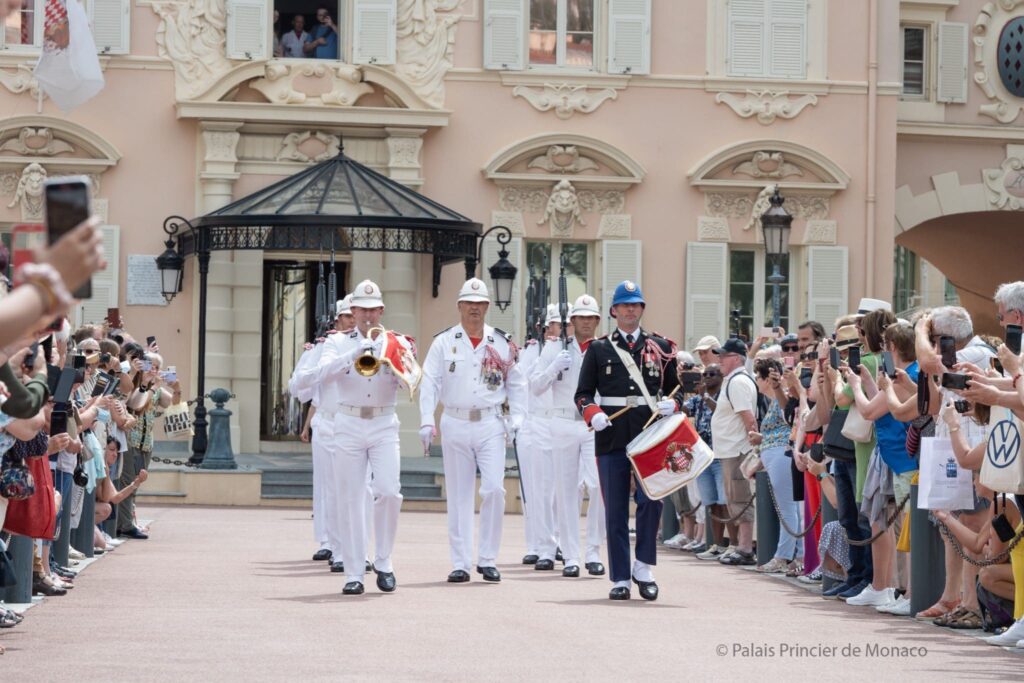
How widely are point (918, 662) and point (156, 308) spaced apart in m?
19.3

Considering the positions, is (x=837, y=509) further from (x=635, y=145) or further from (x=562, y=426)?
(x=635, y=145)

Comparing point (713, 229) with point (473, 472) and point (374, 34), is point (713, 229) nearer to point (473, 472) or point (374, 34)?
point (374, 34)

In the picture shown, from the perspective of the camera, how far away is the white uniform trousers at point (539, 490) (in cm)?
1594

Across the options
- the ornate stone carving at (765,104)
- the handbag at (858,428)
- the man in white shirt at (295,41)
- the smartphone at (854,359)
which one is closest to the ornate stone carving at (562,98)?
the ornate stone carving at (765,104)

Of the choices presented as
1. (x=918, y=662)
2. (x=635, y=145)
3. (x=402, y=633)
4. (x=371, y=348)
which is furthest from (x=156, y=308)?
(x=918, y=662)

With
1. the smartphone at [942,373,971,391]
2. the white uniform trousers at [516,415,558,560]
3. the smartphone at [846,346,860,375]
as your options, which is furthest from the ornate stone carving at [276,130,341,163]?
the smartphone at [942,373,971,391]

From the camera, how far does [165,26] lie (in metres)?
27.5

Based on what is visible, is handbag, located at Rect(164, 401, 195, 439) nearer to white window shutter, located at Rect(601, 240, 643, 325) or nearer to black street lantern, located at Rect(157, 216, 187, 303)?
black street lantern, located at Rect(157, 216, 187, 303)

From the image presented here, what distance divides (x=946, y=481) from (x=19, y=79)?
1881 cm

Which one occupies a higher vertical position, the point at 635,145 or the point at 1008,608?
the point at 635,145

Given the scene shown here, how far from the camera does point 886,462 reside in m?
12.5

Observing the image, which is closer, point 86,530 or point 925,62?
point 86,530

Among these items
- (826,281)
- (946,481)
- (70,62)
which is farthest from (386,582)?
(826,281)

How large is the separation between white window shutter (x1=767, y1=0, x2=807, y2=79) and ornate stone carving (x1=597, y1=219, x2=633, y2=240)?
9.92ft
